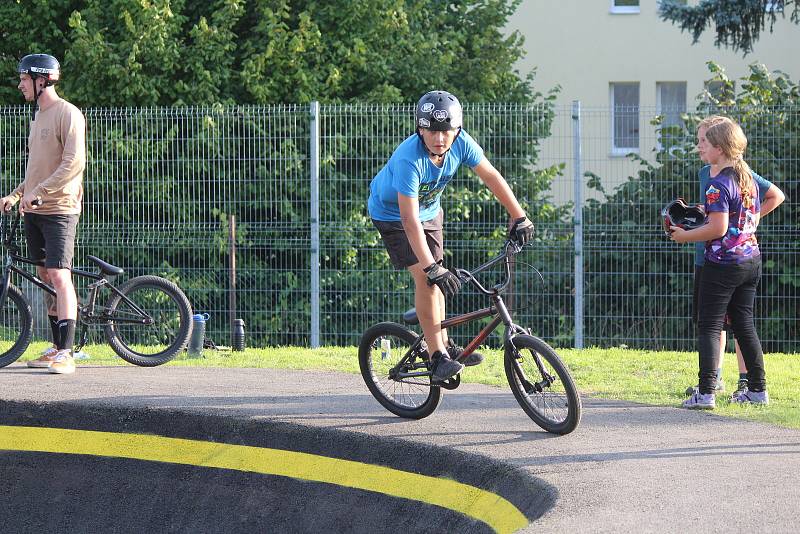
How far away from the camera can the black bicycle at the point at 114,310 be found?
9.10 metres

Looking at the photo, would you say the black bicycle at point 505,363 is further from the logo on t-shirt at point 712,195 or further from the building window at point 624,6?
the building window at point 624,6

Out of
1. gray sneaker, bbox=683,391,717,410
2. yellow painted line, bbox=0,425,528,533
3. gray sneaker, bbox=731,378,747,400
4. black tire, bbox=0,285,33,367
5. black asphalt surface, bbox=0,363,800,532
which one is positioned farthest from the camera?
black tire, bbox=0,285,33,367

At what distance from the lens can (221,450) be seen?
7027 mm

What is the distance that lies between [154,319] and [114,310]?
33 centimetres

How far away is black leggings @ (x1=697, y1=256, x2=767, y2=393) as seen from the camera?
731 cm

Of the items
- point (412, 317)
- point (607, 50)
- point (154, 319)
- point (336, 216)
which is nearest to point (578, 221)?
point (336, 216)

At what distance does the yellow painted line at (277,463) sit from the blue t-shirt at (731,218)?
2483 millimetres

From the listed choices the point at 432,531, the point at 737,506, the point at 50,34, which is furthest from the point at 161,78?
the point at 737,506

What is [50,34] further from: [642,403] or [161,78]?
[642,403]

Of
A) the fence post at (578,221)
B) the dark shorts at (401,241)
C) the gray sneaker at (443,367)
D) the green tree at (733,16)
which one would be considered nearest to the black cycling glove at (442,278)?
the dark shorts at (401,241)

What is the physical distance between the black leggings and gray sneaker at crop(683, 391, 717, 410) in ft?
0.12

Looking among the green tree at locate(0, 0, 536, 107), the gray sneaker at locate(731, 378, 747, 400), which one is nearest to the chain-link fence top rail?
the green tree at locate(0, 0, 536, 107)

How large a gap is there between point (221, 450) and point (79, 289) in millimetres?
3736

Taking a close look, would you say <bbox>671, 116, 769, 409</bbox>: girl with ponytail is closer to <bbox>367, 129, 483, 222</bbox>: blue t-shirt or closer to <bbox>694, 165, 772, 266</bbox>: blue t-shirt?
<bbox>694, 165, 772, 266</bbox>: blue t-shirt
